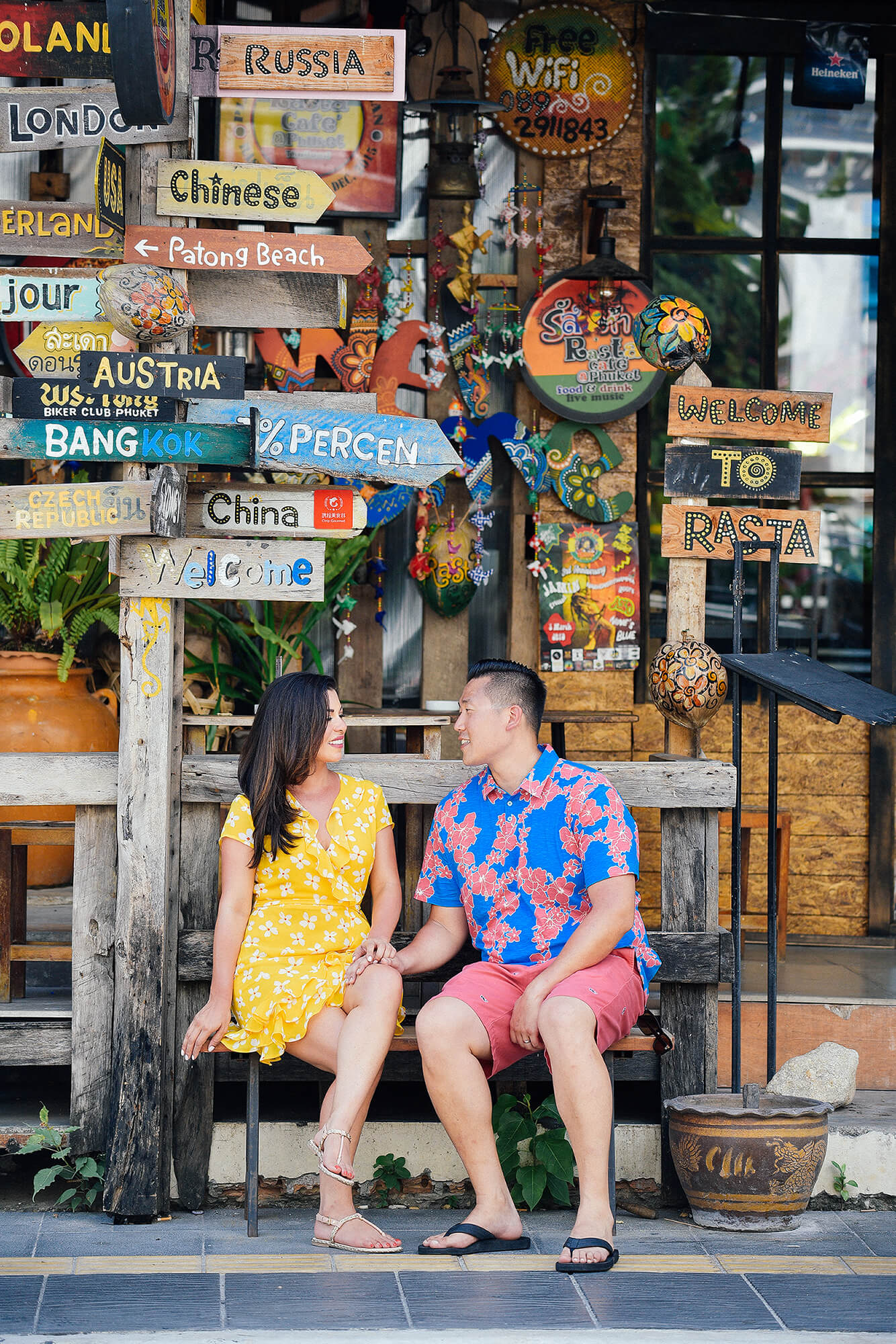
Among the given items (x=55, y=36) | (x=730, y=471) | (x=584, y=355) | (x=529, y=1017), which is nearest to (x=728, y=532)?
(x=730, y=471)

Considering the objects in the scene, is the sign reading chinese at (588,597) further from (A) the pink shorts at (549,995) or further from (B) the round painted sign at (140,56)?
(B) the round painted sign at (140,56)

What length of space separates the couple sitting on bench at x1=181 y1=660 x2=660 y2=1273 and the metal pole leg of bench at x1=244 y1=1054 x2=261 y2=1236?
2.6 inches

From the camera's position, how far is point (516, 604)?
20.6 ft

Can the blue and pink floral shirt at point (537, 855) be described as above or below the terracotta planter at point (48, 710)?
below

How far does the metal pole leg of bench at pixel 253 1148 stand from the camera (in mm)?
3791

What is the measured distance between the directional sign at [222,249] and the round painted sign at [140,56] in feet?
1.09

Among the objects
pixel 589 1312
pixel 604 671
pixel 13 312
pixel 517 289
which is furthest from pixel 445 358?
pixel 589 1312

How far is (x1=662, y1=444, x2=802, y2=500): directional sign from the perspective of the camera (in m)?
4.48

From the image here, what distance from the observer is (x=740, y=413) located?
4473mm

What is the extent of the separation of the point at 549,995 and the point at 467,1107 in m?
0.34

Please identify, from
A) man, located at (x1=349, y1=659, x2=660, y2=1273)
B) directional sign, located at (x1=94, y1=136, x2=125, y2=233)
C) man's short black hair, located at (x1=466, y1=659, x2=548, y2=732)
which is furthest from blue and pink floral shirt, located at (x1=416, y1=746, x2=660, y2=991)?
directional sign, located at (x1=94, y1=136, x2=125, y2=233)

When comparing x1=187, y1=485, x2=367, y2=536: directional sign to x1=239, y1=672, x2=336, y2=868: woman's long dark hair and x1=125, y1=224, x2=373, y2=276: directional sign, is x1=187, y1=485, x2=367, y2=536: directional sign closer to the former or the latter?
x1=239, y1=672, x2=336, y2=868: woman's long dark hair

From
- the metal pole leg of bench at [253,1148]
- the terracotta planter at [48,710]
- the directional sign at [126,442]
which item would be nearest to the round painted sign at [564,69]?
the directional sign at [126,442]

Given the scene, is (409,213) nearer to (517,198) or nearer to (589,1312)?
(517,198)
